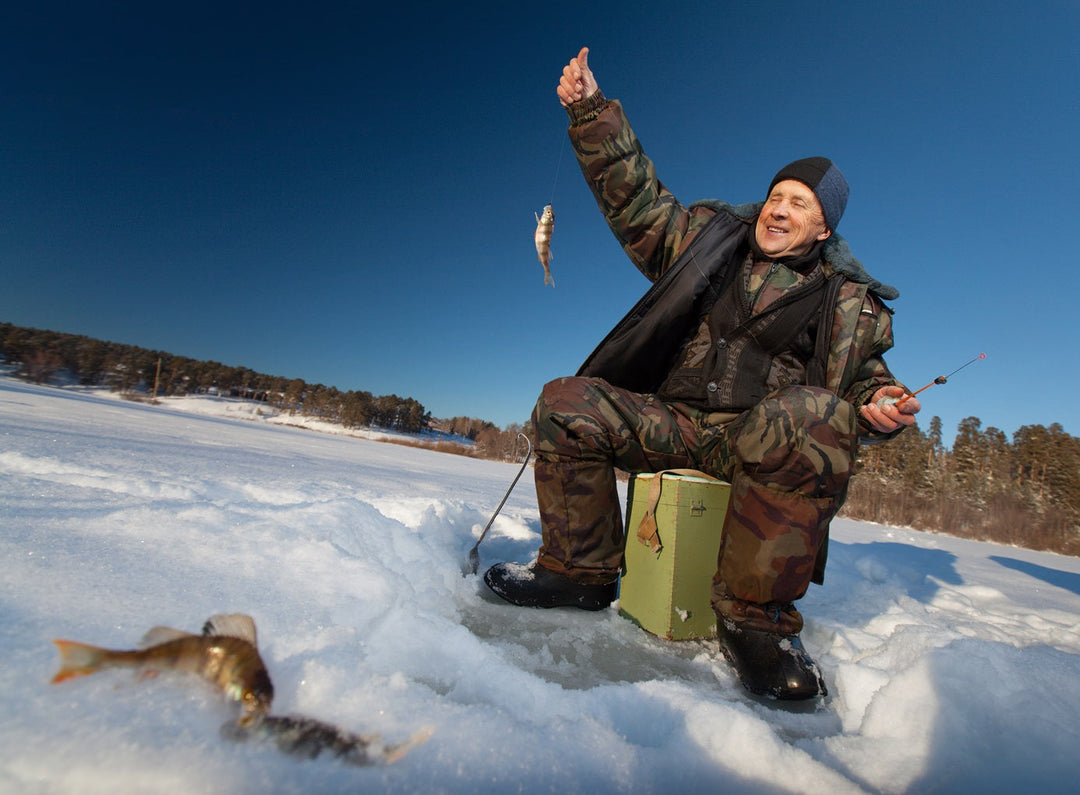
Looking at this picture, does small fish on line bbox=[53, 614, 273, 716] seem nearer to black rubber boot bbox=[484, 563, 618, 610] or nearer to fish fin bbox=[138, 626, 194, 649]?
fish fin bbox=[138, 626, 194, 649]

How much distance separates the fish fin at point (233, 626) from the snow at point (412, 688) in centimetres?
3

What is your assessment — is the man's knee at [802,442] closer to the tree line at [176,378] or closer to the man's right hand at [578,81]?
the man's right hand at [578,81]

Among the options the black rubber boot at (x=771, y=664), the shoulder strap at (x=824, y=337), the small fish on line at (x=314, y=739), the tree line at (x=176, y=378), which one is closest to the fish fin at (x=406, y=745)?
the small fish on line at (x=314, y=739)

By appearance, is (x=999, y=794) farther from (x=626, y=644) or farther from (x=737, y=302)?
(x=737, y=302)

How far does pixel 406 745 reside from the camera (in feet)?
2.15

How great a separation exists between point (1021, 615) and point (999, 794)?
2600mm

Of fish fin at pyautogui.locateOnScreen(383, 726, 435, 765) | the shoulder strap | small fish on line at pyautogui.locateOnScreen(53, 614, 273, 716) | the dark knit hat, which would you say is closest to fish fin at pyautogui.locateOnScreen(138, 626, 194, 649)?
small fish on line at pyautogui.locateOnScreen(53, 614, 273, 716)

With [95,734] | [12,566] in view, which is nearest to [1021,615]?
[95,734]

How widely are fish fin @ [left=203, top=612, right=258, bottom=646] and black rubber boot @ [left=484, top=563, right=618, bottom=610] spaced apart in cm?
98

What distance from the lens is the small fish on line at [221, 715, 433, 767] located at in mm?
607

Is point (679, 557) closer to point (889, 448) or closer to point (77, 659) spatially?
point (77, 659)

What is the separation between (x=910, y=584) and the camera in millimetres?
3129

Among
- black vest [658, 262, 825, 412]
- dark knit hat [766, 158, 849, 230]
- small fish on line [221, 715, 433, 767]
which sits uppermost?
dark knit hat [766, 158, 849, 230]

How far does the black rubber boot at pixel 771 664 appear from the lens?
1216 mm
